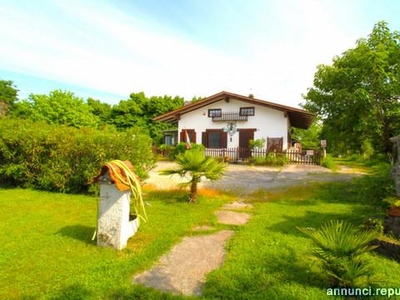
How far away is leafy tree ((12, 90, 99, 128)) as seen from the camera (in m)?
34.8

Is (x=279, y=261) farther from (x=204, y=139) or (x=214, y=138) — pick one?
(x=204, y=139)

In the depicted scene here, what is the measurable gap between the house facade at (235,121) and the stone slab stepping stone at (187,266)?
17.0 m

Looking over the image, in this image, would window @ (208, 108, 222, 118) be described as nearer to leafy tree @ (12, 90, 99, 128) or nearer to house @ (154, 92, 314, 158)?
house @ (154, 92, 314, 158)

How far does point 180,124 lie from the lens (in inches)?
956

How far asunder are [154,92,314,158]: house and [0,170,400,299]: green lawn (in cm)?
1398

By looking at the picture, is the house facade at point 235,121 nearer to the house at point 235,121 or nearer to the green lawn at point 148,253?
the house at point 235,121

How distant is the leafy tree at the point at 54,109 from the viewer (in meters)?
34.8

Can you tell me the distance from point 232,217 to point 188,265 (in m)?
2.67

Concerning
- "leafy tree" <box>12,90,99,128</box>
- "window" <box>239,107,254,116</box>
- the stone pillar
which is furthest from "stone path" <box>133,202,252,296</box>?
"leafy tree" <box>12,90,99,128</box>

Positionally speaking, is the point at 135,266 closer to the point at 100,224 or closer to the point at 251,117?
the point at 100,224

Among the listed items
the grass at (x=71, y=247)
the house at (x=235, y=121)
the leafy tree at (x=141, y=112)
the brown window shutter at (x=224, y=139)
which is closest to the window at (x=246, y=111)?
the house at (x=235, y=121)

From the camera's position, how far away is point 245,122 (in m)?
22.0

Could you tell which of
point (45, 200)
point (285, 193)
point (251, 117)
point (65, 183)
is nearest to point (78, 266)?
point (45, 200)

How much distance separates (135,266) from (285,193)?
665cm
